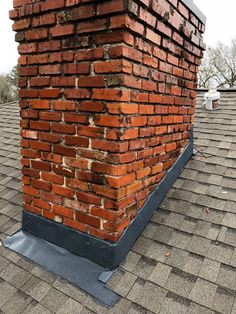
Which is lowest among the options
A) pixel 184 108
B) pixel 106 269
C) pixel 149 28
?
pixel 106 269

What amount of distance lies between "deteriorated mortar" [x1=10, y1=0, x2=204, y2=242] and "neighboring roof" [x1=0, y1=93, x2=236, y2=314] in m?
0.27

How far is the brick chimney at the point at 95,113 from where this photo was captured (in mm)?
1678

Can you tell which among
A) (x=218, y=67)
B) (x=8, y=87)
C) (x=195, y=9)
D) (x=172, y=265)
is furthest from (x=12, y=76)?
(x=172, y=265)

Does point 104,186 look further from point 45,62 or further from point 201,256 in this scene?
point 45,62

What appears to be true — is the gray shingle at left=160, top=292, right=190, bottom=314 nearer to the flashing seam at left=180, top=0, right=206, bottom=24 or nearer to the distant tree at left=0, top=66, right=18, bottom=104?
the flashing seam at left=180, top=0, right=206, bottom=24

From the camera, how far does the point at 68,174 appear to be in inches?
76.7

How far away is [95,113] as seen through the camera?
68.8 inches

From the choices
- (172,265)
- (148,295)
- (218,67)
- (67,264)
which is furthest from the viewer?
(218,67)

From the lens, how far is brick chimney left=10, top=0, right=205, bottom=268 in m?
1.68

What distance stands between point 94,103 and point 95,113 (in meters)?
0.06

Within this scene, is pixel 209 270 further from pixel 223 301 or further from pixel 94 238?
pixel 94 238

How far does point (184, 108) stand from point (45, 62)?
134cm

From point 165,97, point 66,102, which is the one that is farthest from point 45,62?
point 165,97

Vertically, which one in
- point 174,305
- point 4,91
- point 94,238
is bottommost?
point 174,305
